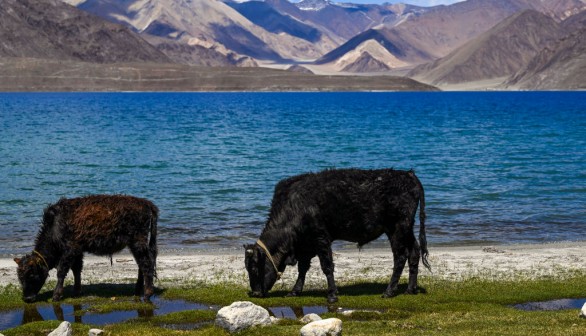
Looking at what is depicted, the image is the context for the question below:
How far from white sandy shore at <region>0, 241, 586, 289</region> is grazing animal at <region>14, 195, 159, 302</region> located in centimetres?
226

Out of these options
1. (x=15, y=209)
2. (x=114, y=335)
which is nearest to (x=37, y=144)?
(x=15, y=209)

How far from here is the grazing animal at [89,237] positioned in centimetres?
1828

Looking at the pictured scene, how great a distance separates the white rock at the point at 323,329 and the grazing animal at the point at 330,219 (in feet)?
14.2

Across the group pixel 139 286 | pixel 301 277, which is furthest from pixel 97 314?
pixel 301 277

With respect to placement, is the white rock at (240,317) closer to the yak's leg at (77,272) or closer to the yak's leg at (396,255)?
the yak's leg at (396,255)

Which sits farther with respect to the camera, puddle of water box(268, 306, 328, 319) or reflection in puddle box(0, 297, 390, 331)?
puddle of water box(268, 306, 328, 319)

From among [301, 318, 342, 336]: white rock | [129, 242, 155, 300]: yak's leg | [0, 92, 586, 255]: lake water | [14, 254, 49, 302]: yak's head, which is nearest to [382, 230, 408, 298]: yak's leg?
[301, 318, 342, 336]: white rock

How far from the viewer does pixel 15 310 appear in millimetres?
18172

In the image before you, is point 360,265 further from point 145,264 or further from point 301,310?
point 145,264

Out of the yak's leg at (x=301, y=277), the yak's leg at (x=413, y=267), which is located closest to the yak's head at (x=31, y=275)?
the yak's leg at (x=301, y=277)

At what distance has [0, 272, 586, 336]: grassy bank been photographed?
585 inches

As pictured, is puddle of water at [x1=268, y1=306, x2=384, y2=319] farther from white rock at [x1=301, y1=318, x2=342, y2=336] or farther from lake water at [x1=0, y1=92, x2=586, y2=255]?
lake water at [x1=0, y1=92, x2=586, y2=255]

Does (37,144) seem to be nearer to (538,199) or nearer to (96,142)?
(96,142)

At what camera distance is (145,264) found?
18.7m
